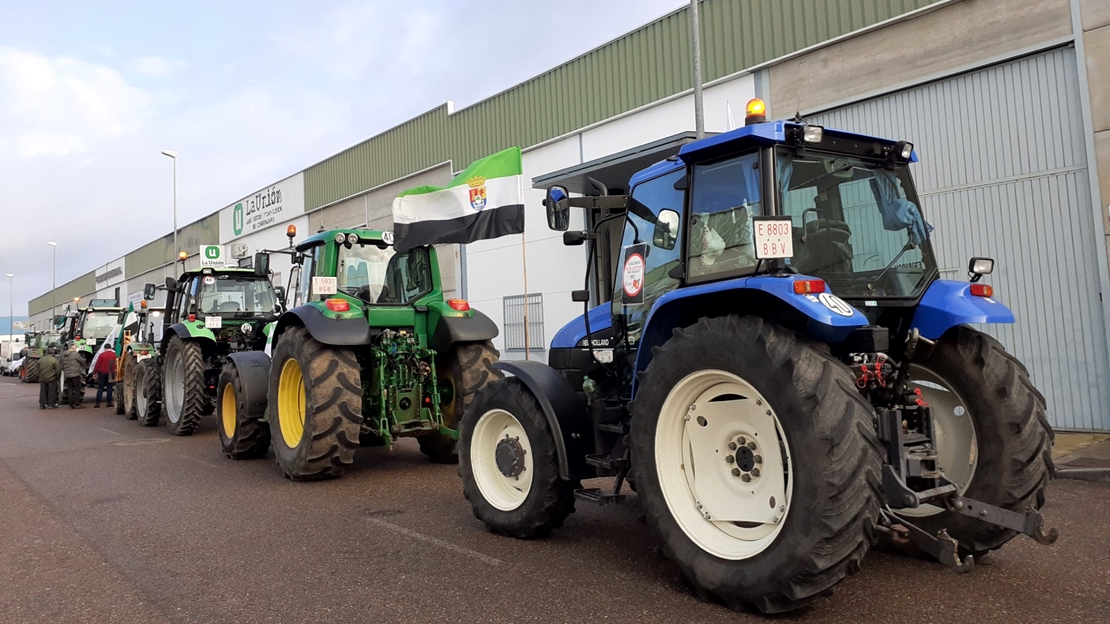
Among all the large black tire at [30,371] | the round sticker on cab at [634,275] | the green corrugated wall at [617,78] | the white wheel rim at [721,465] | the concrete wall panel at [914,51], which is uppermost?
the green corrugated wall at [617,78]

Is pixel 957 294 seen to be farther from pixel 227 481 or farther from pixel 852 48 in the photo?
pixel 852 48

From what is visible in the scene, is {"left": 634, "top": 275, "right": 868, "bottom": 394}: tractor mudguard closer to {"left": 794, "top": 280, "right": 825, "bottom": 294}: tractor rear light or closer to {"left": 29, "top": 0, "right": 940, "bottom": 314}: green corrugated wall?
{"left": 794, "top": 280, "right": 825, "bottom": 294}: tractor rear light

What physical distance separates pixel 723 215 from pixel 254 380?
6.55 meters

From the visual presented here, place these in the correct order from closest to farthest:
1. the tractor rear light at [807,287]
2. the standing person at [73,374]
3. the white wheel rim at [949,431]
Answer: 1. the tractor rear light at [807,287]
2. the white wheel rim at [949,431]
3. the standing person at [73,374]

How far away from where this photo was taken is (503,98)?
1836cm

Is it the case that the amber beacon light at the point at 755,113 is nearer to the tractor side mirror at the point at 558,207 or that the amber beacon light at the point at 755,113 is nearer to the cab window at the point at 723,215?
the cab window at the point at 723,215

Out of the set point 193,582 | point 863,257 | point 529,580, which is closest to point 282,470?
point 193,582

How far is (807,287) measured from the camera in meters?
3.67

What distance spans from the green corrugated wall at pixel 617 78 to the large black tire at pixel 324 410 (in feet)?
28.0

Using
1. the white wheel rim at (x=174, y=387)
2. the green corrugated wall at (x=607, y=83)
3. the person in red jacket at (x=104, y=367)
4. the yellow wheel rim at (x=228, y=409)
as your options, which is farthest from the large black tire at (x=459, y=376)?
the person in red jacket at (x=104, y=367)

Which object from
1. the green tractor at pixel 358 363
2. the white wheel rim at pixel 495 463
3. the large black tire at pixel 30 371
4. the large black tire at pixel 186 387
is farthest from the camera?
the large black tire at pixel 30 371

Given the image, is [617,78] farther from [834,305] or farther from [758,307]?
[834,305]

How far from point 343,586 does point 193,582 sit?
0.93 meters

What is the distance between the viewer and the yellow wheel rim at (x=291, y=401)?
8.21 m
